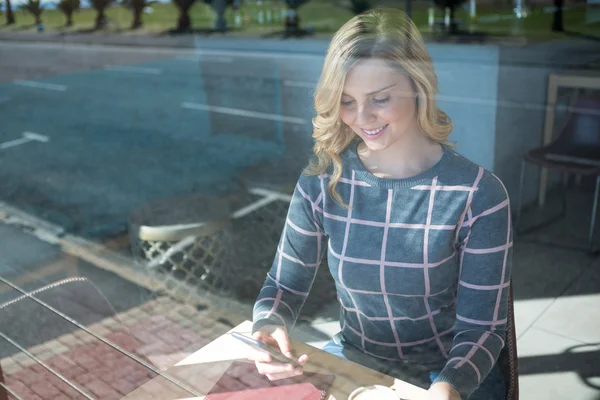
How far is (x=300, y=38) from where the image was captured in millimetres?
1143

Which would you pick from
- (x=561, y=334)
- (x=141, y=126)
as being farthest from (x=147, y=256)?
(x=141, y=126)

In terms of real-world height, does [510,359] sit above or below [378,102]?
below

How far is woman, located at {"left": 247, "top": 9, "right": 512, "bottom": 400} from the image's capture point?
0.71 m

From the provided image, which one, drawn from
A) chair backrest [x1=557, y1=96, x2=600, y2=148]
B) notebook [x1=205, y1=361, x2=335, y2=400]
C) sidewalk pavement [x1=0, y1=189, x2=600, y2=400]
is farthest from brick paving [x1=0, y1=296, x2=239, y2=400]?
chair backrest [x1=557, y1=96, x2=600, y2=148]

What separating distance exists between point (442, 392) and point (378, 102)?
37 centimetres

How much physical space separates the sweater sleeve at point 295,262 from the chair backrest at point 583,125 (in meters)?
0.65

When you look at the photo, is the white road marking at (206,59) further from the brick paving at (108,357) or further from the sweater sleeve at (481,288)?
the sweater sleeve at (481,288)

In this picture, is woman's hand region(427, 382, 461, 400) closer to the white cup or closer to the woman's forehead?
the white cup

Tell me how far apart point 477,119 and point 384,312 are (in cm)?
31

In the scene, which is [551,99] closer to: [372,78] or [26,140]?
[372,78]

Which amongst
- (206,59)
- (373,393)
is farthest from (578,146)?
(206,59)

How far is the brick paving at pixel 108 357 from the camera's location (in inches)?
37.4

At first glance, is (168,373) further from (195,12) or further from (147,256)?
(195,12)

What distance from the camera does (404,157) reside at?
0.79 m
